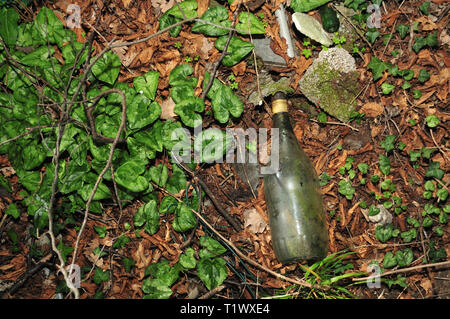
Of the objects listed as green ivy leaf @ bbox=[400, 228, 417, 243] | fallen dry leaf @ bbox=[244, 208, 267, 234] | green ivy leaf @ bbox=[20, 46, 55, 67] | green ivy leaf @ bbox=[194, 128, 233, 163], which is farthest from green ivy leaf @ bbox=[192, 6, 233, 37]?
green ivy leaf @ bbox=[400, 228, 417, 243]

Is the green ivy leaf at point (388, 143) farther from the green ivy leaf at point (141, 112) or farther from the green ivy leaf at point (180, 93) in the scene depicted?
the green ivy leaf at point (141, 112)

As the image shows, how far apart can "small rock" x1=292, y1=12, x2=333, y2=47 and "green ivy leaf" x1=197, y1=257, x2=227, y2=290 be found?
156cm

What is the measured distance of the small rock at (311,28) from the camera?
7.03ft

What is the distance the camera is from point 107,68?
85.7 inches

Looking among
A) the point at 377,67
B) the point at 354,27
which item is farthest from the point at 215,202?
the point at 354,27

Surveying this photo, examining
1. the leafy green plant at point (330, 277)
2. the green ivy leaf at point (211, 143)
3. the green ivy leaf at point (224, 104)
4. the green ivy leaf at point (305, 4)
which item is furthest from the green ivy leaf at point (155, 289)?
the green ivy leaf at point (305, 4)

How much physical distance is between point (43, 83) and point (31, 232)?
102cm

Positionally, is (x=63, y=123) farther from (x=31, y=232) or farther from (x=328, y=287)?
(x=328, y=287)

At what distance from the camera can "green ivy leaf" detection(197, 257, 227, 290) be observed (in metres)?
2.08

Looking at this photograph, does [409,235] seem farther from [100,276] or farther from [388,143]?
[100,276]

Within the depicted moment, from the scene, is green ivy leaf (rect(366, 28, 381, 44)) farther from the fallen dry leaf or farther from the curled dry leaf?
the fallen dry leaf

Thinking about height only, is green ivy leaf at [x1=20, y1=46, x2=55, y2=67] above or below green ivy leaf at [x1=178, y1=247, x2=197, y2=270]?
above

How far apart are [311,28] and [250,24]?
15.5 inches
